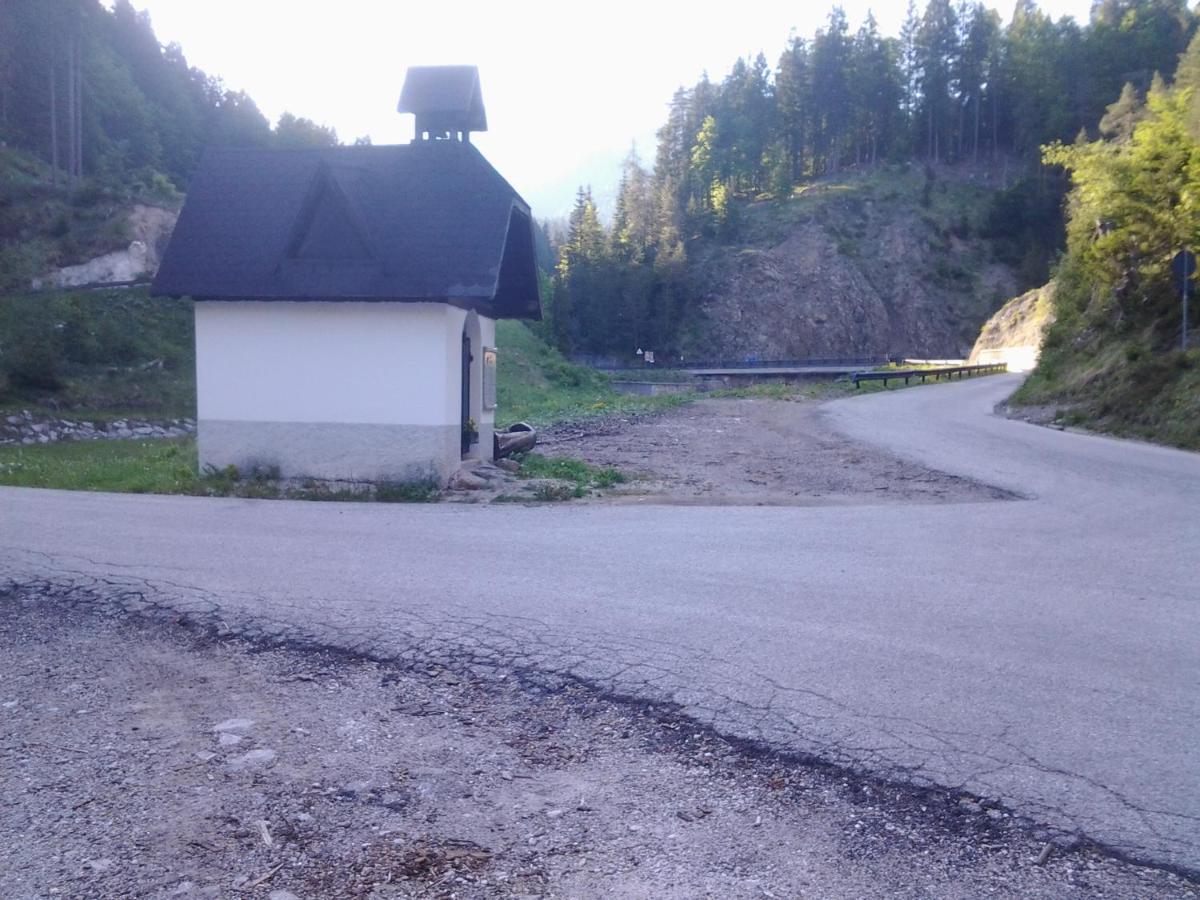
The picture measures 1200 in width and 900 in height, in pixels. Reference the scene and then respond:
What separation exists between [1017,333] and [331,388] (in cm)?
6340

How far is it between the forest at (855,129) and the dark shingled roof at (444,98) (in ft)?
217

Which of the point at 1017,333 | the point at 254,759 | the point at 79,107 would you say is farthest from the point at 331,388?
the point at 1017,333

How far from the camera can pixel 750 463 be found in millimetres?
21469

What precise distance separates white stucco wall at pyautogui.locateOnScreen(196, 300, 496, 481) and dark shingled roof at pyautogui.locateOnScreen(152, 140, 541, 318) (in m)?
0.43

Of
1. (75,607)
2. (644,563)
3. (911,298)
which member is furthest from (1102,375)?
(911,298)

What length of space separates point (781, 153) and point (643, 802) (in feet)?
376

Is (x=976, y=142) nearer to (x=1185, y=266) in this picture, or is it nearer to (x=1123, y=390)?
(x=1185, y=266)

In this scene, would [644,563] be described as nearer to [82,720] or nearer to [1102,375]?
[82,720]

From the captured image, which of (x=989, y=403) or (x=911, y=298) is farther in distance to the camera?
(x=911, y=298)

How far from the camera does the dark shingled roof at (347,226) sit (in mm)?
16859

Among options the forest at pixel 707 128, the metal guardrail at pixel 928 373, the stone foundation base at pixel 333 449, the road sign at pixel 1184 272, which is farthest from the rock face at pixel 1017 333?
the stone foundation base at pixel 333 449

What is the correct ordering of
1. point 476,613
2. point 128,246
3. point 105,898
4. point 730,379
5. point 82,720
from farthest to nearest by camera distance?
point 730,379, point 128,246, point 476,613, point 82,720, point 105,898

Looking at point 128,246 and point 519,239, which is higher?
point 128,246

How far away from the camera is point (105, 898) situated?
405 centimetres
